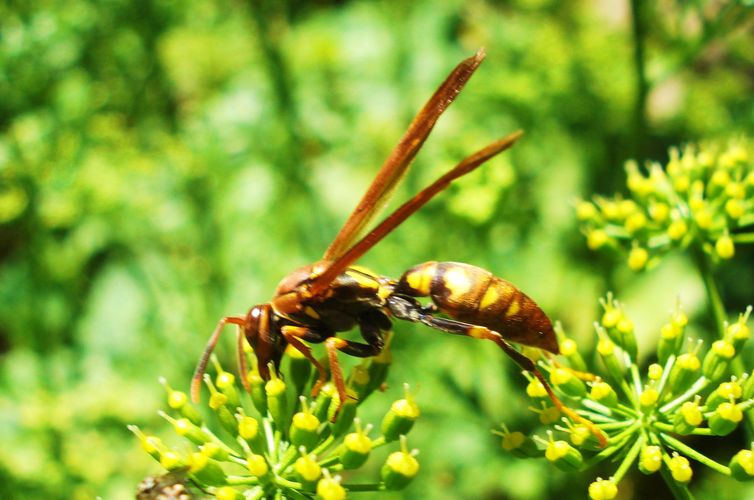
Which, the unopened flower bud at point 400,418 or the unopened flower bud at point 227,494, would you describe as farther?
the unopened flower bud at point 400,418

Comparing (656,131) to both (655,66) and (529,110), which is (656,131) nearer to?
(529,110)

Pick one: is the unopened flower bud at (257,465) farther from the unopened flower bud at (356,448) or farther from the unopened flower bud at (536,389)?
the unopened flower bud at (536,389)

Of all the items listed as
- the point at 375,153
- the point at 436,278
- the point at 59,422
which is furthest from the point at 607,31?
the point at 59,422

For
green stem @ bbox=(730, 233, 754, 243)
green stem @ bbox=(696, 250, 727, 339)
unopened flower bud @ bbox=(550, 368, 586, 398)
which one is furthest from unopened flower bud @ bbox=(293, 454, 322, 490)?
green stem @ bbox=(730, 233, 754, 243)

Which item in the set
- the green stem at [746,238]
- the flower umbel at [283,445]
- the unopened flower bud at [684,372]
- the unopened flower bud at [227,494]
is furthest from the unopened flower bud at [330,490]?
the green stem at [746,238]

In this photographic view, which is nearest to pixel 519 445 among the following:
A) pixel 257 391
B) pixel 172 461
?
pixel 257 391

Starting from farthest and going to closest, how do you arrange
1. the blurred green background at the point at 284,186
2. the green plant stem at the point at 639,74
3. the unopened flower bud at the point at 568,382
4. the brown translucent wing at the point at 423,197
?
the blurred green background at the point at 284,186 → the green plant stem at the point at 639,74 → the unopened flower bud at the point at 568,382 → the brown translucent wing at the point at 423,197
